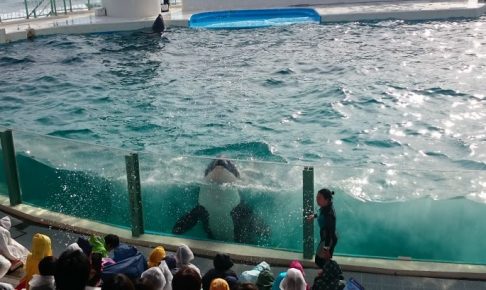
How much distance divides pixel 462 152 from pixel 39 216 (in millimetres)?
6976

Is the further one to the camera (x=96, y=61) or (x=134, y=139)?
(x=96, y=61)

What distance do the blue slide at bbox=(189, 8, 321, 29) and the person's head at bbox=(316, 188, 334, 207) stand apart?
17.5m

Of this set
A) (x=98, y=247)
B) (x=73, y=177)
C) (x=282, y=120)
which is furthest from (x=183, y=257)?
(x=282, y=120)

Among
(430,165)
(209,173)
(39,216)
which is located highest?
(209,173)

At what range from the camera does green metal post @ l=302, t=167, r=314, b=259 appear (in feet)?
17.6

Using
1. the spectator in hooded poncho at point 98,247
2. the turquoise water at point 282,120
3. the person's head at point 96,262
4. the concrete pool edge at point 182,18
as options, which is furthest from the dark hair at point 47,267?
the concrete pool edge at point 182,18

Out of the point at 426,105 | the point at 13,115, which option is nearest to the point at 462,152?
the point at 426,105

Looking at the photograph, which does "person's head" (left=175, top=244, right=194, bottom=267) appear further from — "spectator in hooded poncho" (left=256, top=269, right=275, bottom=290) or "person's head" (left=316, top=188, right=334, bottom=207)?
"person's head" (left=316, top=188, right=334, bottom=207)

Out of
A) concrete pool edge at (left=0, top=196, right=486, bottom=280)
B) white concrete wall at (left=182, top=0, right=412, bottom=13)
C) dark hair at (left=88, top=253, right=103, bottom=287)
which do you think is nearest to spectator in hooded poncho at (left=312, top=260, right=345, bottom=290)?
concrete pool edge at (left=0, top=196, right=486, bottom=280)

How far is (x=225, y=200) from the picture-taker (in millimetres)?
5793

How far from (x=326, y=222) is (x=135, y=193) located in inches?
77.8

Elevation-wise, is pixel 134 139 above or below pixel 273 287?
below

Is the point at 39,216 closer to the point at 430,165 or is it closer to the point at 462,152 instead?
the point at 430,165

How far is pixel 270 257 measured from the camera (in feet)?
Result: 18.3
